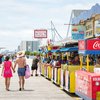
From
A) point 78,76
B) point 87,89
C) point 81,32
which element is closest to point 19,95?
point 78,76

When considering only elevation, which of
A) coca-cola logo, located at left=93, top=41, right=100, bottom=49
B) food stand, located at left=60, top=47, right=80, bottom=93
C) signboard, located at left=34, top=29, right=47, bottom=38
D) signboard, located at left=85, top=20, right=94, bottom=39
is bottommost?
food stand, located at left=60, top=47, right=80, bottom=93

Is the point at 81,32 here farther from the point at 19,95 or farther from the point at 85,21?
the point at 19,95

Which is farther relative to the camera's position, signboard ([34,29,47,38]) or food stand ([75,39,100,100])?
signboard ([34,29,47,38])

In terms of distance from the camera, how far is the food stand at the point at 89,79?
12.6 metres

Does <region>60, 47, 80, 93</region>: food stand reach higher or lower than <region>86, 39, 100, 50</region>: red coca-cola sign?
lower

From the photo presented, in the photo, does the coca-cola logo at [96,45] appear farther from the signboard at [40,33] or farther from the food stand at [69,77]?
the signboard at [40,33]

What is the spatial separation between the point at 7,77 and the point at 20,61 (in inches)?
40.3

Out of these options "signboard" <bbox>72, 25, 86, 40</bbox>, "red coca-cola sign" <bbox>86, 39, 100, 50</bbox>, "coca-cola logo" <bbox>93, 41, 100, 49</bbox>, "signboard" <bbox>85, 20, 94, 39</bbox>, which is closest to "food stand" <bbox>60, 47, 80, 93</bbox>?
"signboard" <bbox>85, 20, 94, 39</bbox>

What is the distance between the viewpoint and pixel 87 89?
13305 millimetres

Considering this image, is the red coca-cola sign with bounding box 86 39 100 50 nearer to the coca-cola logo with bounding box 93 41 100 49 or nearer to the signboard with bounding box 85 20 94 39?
the coca-cola logo with bounding box 93 41 100 49

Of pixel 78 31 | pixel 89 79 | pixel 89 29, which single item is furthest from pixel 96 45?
pixel 78 31

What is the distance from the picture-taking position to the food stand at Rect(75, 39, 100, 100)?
12586 mm

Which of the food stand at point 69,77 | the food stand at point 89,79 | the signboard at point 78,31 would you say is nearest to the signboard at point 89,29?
the signboard at point 78,31

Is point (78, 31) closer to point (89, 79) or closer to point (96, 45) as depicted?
point (96, 45)
